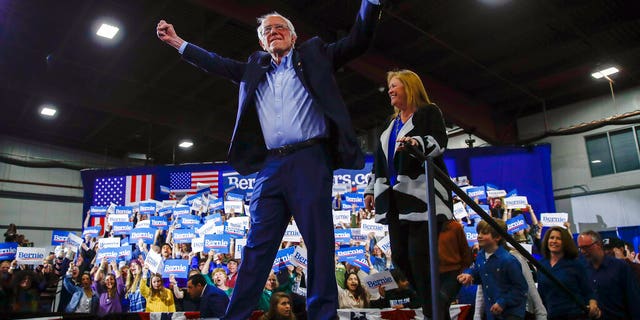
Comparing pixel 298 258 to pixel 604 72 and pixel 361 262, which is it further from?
pixel 604 72

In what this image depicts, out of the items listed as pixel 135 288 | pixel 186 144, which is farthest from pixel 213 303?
pixel 186 144

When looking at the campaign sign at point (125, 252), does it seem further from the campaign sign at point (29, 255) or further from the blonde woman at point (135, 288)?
the campaign sign at point (29, 255)

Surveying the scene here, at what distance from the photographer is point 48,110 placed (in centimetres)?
1286

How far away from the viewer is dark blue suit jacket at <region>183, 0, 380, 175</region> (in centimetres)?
176

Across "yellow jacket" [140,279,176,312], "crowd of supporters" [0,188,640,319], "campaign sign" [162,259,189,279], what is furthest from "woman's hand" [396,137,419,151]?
"campaign sign" [162,259,189,279]

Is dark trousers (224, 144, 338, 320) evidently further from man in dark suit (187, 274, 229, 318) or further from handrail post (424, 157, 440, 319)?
man in dark suit (187, 274, 229, 318)

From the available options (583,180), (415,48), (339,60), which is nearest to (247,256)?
(339,60)

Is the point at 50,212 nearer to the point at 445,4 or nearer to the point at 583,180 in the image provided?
the point at 445,4

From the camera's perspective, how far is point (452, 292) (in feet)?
6.77

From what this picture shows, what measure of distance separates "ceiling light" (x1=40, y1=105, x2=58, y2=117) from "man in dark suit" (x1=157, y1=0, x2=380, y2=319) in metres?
12.5

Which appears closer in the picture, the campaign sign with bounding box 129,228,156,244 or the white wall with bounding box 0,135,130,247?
the campaign sign with bounding box 129,228,156,244

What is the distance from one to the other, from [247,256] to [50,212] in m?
15.7

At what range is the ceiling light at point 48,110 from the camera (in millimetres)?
12703

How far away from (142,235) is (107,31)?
3708 millimetres
